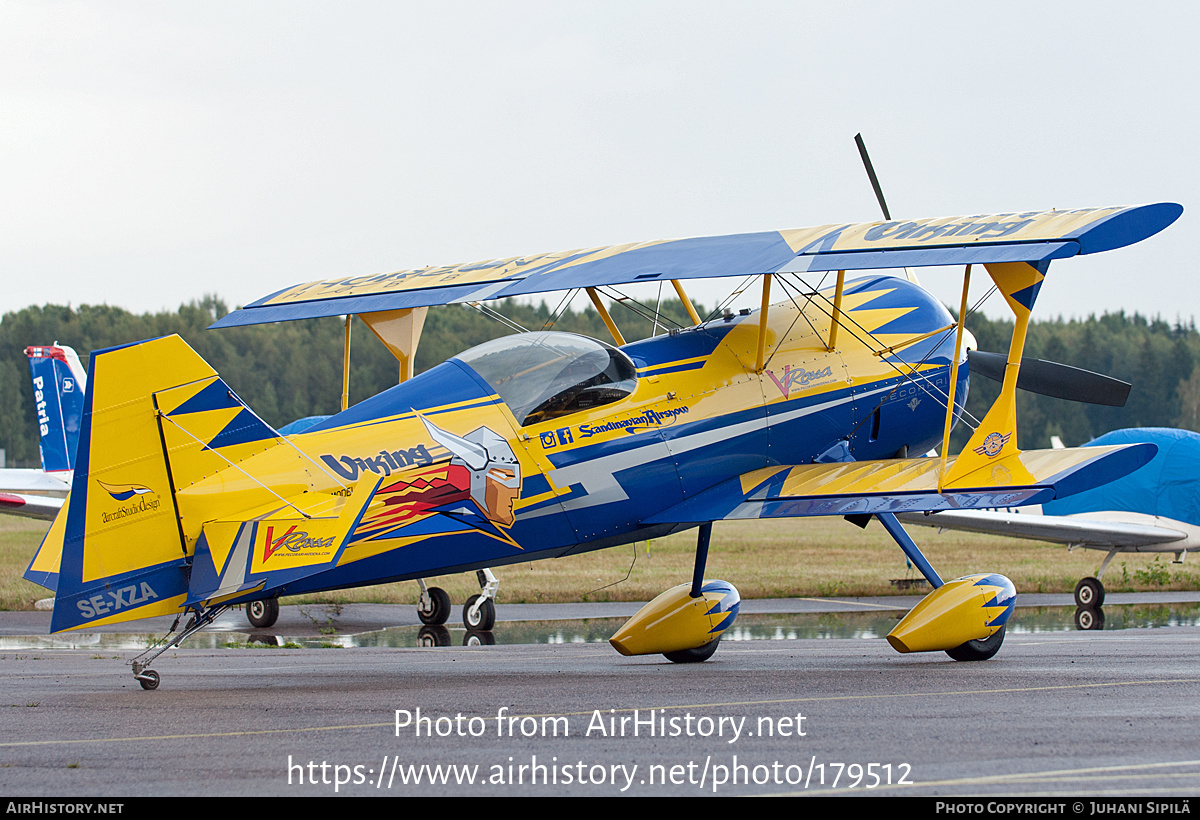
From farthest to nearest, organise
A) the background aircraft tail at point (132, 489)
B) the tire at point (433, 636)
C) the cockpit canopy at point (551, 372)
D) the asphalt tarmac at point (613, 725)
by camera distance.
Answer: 1. the tire at point (433, 636)
2. the cockpit canopy at point (551, 372)
3. the background aircraft tail at point (132, 489)
4. the asphalt tarmac at point (613, 725)

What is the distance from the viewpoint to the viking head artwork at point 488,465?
8.39 metres

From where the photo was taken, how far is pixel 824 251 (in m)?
8.72

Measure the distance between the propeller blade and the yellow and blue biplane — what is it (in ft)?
2.71

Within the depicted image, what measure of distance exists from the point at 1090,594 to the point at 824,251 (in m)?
10.9

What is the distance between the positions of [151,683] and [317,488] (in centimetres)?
185

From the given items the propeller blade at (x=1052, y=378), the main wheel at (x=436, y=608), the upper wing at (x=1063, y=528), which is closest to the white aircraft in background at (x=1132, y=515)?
the upper wing at (x=1063, y=528)

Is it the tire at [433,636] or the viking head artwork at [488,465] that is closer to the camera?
the viking head artwork at [488,465]

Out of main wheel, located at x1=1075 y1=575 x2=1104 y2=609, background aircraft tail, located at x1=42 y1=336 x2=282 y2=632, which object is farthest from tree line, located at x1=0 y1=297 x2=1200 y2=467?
background aircraft tail, located at x1=42 y1=336 x2=282 y2=632

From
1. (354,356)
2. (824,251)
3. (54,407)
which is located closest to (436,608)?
(824,251)

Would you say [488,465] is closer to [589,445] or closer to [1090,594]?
→ [589,445]

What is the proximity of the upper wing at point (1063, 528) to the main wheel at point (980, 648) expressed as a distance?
864 cm

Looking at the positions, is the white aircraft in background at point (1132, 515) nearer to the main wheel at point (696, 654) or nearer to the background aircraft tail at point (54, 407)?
the main wheel at point (696, 654)

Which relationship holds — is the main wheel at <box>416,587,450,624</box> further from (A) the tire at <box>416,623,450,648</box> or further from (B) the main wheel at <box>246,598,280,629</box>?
(B) the main wheel at <box>246,598,280,629</box>
